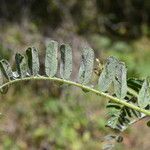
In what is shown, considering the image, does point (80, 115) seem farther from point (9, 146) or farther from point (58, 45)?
point (58, 45)

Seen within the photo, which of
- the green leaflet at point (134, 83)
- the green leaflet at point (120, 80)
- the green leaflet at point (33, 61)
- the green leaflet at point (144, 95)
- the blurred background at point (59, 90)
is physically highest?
the green leaflet at point (33, 61)

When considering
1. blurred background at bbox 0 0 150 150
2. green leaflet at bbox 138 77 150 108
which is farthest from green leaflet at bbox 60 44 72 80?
blurred background at bbox 0 0 150 150

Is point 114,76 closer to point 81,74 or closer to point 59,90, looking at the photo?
point 81,74

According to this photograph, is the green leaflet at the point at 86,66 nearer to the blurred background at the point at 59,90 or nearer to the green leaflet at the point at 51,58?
the green leaflet at the point at 51,58

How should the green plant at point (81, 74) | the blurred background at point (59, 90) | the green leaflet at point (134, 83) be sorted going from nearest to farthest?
the green plant at point (81, 74) → the green leaflet at point (134, 83) → the blurred background at point (59, 90)

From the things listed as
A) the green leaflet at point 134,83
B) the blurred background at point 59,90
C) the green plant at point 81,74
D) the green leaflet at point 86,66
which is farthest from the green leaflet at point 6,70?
the blurred background at point 59,90

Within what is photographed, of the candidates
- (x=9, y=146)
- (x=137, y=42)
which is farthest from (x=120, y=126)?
(x=137, y=42)

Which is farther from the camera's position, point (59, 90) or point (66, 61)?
point (59, 90)

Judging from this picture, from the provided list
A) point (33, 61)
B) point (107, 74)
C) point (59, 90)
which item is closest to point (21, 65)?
point (33, 61)

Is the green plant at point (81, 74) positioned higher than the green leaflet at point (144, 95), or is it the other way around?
the green plant at point (81, 74)
